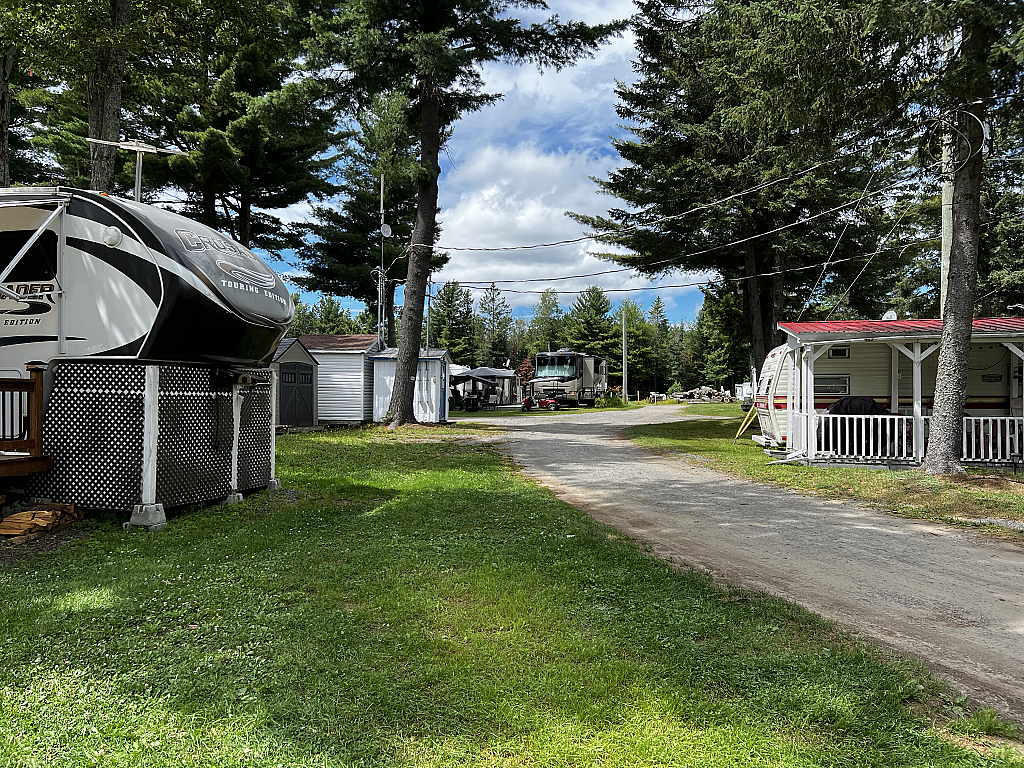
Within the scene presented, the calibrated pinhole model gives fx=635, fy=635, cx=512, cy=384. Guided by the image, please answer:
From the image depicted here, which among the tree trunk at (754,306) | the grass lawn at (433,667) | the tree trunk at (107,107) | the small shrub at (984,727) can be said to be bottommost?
the small shrub at (984,727)

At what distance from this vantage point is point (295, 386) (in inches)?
738

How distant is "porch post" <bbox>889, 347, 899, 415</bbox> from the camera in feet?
43.4

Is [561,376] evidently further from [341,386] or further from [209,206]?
[209,206]

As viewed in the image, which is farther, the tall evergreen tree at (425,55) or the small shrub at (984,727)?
the tall evergreen tree at (425,55)

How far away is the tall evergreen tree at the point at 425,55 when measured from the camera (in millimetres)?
16750

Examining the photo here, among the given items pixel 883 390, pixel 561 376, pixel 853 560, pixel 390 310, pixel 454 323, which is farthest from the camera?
pixel 454 323

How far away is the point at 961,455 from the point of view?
1067 centimetres

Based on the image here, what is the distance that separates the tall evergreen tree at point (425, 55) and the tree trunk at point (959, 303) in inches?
467

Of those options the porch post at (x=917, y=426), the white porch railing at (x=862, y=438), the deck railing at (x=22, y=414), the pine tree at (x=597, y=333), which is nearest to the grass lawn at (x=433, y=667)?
the deck railing at (x=22, y=414)

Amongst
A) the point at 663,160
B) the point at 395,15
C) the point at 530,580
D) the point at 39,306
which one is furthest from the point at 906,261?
the point at 39,306

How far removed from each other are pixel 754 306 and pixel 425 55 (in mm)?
12464

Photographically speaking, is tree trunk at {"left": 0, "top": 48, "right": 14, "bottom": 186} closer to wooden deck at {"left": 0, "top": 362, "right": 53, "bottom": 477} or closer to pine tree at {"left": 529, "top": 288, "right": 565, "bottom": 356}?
wooden deck at {"left": 0, "top": 362, "right": 53, "bottom": 477}

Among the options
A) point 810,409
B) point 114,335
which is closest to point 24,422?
point 114,335

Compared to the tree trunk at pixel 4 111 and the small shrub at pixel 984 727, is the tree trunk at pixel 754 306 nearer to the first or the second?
the tree trunk at pixel 4 111
